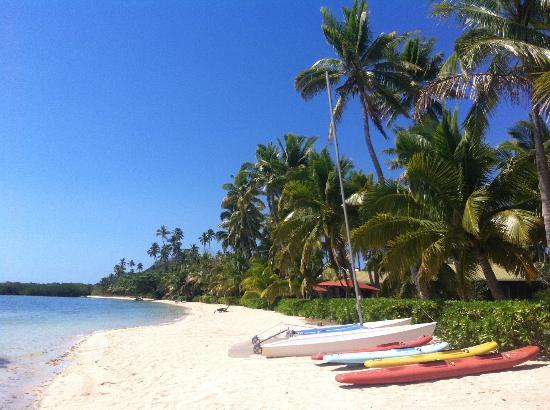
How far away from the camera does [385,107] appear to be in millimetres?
20578

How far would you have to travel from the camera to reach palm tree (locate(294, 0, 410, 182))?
1889 cm

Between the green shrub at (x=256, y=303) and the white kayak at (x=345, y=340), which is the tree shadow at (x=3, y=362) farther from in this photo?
the green shrub at (x=256, y=303)

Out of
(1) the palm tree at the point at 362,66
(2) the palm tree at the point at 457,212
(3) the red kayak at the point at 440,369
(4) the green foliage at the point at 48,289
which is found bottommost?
(3) the red kayak at the point at 440,369

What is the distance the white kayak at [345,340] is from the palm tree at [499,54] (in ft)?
12.6

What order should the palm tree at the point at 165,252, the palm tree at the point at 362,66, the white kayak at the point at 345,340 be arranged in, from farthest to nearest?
the palm tree at the point at 165,252
the palm tree at the point at 362,66
the white kayak at the point at 345,340

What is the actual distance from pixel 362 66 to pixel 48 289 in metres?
135

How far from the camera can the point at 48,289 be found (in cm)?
13088

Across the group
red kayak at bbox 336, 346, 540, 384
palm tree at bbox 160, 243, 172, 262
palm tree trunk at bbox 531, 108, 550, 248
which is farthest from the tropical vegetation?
palm tree at bbox 160, 243, 172, 262

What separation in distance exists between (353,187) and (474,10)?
10874mm

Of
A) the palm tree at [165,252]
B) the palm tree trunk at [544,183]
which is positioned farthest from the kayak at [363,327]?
the palm tree at [165,252]

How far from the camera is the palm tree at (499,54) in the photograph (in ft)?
33.9

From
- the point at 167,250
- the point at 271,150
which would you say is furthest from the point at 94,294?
the point at 271,150

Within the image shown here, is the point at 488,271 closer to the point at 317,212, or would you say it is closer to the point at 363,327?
the point at 363,327

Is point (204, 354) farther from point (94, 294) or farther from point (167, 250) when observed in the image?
point (94, 294)
